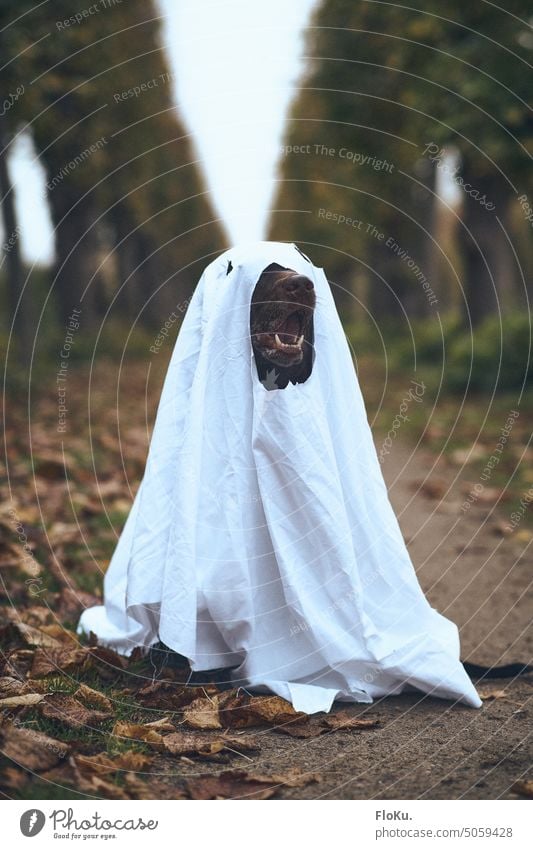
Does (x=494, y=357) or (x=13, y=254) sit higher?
(x=13, y=254)

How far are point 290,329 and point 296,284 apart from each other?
18cm

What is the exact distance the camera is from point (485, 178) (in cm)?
1363

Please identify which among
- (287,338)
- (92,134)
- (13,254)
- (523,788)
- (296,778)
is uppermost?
(92,134)

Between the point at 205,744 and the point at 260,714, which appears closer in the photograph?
the point at 205,744

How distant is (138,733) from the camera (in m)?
2.92

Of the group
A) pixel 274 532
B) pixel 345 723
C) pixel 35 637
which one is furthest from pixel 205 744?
pixel 35 637

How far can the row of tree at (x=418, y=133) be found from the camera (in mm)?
10188

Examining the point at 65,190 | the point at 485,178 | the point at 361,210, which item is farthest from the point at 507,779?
the point at 361,210

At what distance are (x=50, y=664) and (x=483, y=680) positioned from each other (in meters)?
1.87

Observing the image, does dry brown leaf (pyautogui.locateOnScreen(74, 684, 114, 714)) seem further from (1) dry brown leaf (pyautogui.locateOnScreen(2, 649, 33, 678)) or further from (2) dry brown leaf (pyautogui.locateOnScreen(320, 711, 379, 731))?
(2) dry brown leaf (pyautogui.locateOnScreen(320, 711, 379, 731))

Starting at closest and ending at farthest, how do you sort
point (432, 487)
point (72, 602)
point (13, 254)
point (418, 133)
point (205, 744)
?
point (205, 744) → point (72, 602) → point (432, 487) → point (13, 254) → point (418, 133)

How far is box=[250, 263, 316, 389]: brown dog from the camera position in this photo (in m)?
3.10

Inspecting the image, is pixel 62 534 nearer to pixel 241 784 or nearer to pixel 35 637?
Answer: pixel 35 637

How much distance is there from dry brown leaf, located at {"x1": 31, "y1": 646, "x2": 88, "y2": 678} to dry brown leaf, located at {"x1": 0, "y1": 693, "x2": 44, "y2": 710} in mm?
276
